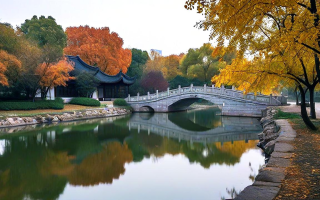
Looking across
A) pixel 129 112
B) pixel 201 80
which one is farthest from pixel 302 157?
pixel 201 80

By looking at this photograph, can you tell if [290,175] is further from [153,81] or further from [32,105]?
[153,81]

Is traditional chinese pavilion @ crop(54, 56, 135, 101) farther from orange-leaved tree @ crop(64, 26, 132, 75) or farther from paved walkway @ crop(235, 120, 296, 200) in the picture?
paved walkway @ crop(235, 120, 296, 200)

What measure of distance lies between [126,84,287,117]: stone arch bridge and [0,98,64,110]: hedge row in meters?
8.33

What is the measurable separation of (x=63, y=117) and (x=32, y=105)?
2.35 meters

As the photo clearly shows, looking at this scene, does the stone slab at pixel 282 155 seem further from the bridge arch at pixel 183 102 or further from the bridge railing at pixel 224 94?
the bridge arch at pixel 183 102

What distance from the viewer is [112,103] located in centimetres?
2642

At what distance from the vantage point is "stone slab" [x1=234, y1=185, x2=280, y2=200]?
305cm

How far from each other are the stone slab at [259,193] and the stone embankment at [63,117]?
15646mm

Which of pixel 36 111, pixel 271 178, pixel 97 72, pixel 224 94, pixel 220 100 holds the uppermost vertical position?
pixel 97 72

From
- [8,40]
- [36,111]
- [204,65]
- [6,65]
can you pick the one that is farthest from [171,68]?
[6,65]

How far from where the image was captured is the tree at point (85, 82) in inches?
933

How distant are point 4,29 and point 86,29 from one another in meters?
18.3

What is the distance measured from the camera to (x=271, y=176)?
381 centimetres

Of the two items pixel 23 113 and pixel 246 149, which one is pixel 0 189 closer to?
pixel 246 149
